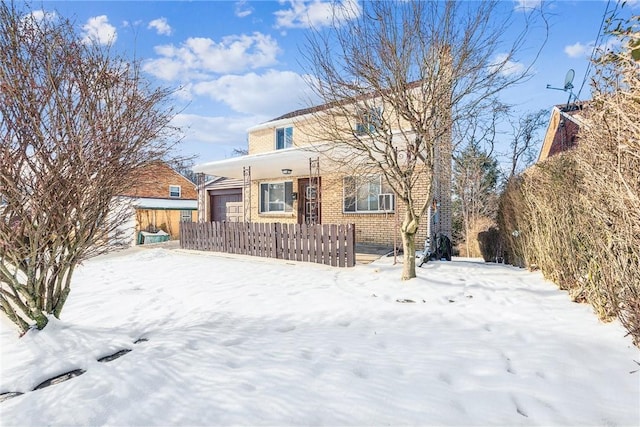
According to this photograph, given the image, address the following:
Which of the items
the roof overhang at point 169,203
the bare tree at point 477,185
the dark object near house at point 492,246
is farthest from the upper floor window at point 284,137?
the bare tree at point 477,185

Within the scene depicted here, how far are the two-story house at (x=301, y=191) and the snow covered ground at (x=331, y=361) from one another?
4.10 meters

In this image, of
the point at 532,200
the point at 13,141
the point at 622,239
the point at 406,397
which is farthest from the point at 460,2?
the point at 13,141

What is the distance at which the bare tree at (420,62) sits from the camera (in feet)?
16.3

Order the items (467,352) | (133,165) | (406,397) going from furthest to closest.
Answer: (133,165), (467,352), (406,397)

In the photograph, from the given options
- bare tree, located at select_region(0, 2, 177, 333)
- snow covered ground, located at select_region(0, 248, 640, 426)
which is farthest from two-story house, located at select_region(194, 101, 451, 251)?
bare tree, located at select_region(0, 2, 177, 333)

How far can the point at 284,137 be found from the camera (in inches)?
582

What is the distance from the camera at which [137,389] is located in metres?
2.20

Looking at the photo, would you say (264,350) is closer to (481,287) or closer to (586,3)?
(481,287)

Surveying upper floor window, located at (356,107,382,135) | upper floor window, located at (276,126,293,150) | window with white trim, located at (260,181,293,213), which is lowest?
window with white trim, located at (260,181,293,213)

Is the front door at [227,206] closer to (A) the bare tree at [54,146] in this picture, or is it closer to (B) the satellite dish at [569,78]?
(A) the bare tree at [54,146]

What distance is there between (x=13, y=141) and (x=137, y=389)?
2562 mm

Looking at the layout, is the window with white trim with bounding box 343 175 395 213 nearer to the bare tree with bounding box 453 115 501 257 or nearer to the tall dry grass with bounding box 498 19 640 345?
the tall dry grass with bounding box 498 19 640 345

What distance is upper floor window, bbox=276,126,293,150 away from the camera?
14.5 metres

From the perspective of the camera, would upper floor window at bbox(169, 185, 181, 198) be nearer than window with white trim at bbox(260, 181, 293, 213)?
No
